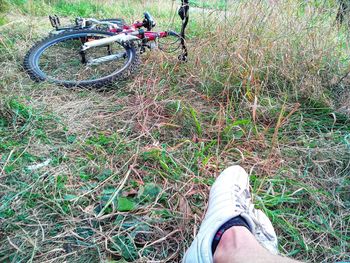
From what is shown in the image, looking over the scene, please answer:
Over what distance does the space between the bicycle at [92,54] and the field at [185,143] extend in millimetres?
81

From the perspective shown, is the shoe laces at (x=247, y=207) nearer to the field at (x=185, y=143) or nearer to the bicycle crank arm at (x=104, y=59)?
the field at (x=185, y=143)

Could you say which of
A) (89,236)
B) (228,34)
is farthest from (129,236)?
(228,34)

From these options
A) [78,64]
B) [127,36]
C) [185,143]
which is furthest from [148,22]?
[185,143]

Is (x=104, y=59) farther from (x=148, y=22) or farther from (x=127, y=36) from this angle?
(x=148, y=22)

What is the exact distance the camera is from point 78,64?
8.23 ft

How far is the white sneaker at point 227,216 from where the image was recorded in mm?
1086

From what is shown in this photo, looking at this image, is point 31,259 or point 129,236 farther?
point 129,236

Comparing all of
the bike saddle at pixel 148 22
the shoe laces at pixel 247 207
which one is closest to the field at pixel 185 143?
the shoe laces at pixel 247 207

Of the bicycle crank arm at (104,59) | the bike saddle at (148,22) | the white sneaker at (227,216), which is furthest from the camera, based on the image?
the bike saddle at (148,22)

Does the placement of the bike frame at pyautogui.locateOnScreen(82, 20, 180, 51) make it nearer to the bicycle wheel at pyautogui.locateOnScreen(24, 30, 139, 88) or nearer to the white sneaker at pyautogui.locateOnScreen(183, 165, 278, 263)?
the bicycle wheel at pyautogui.locateOnScreen(24, 30, 139, 88)

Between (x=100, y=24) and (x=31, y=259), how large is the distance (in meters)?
2.06

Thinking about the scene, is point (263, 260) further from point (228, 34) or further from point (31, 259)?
point (228, 34)

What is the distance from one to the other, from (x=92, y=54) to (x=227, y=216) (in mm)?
2046

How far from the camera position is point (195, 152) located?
162cm
